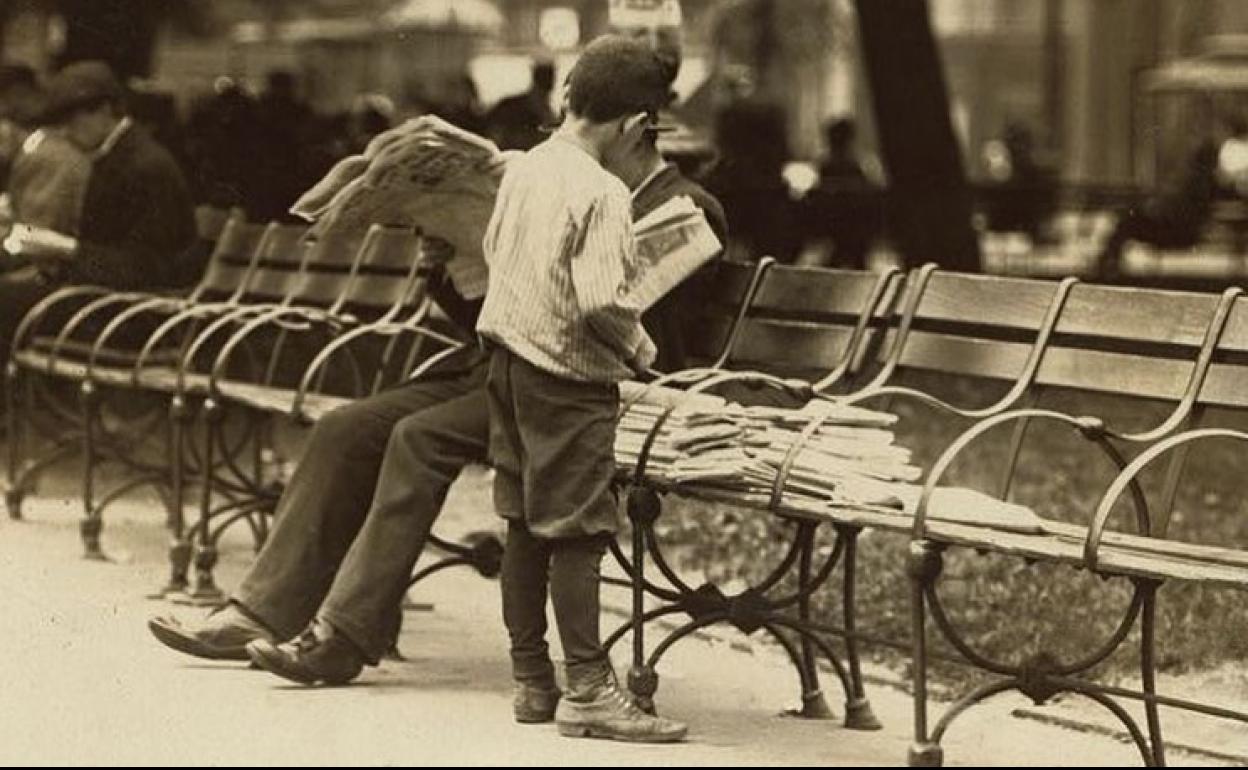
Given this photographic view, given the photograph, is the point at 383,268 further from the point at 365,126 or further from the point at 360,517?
the point at 365,126

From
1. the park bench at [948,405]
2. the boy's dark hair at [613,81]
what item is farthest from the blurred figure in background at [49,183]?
the boy's dark hair at [613,81]

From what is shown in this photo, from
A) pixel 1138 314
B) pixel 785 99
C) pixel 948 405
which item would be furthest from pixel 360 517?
pixel 785 99

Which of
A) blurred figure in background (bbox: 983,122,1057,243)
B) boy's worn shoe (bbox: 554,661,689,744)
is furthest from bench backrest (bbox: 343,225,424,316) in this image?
blurred figure in background (bbox: 983,122,1057,243)

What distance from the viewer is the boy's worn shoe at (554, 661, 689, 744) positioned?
307 inches

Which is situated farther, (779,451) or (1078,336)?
(1078,336)

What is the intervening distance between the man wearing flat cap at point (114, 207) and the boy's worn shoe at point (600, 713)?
204 inches

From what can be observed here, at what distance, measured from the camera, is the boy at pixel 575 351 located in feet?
25.6

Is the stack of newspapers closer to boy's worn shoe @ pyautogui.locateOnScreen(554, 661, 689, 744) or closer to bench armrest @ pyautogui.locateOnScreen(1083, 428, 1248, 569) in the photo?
boy's worn shoe @ pyautogui.locateOnScreen(554, 661, 689, 744)

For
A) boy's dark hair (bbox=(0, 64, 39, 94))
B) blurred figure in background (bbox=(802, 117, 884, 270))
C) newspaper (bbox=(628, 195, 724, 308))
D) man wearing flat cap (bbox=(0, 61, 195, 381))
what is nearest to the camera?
newspaper (bbox=(628, 195, 724, 308))

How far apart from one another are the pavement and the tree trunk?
9.71 meters

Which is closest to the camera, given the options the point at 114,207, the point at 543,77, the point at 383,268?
the point at 383,268

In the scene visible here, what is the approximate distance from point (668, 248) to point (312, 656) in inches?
56.0

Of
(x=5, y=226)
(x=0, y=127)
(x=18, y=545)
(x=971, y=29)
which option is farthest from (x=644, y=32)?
(x=971, y=29)

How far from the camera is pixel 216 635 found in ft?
28.5
